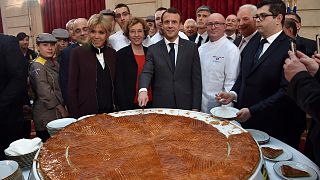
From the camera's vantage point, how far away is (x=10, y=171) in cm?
130

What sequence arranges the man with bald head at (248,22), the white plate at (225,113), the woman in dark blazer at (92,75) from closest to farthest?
the white plate at (225,113), the woman in dark blazer at (92,75), the man with bald head at (248,22)

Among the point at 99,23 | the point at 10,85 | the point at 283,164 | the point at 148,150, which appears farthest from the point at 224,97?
the point at 10,85

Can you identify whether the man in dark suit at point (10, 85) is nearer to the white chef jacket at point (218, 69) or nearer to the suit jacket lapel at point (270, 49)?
the white chef jacket at point (218, 69)

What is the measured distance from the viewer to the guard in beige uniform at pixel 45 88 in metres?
2.74

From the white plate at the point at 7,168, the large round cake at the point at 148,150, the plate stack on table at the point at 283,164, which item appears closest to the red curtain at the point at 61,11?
the large round cake at the point at 148,150

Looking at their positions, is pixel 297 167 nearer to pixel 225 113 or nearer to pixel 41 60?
pixel 225 113

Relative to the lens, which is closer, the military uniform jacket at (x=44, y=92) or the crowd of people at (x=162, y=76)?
the crowd of people at (x=162, y=76)

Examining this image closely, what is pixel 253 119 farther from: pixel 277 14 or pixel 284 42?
pixel 277 14

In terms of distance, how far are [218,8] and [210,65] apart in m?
3.60

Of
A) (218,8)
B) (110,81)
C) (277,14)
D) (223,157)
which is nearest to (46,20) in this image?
(218,8)

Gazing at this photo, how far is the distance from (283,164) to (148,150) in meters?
0.72

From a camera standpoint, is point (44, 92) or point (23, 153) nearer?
point (23, 153)

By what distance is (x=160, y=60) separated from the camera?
98.7 inches

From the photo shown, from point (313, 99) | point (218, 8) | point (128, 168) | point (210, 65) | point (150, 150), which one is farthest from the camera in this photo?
A: point (218, 8)
